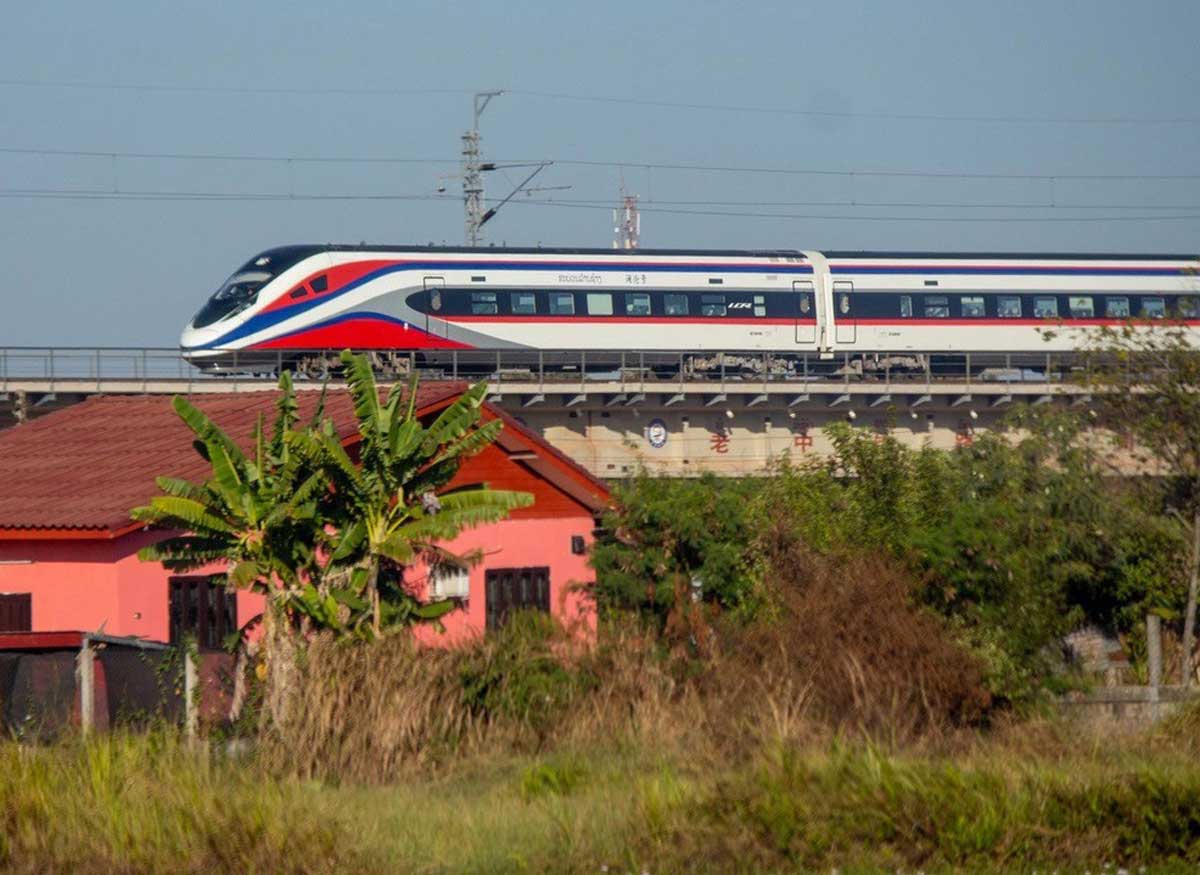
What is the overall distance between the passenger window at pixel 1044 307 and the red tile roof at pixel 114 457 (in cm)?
2235

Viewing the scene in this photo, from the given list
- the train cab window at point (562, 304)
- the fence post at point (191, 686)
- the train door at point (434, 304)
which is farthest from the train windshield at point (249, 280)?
the fence post at point (191, 686)

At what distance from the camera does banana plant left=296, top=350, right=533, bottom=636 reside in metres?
14.7

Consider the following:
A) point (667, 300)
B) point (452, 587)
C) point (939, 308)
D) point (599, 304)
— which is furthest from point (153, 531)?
point (939, 308)

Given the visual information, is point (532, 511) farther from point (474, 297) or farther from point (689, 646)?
point (474, 297)

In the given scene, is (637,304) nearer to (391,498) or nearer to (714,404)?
(714,404)

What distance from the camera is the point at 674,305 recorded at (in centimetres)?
4025

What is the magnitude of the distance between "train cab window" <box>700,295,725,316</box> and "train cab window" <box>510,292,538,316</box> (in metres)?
4.40

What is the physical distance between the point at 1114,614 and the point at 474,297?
67.9 ft

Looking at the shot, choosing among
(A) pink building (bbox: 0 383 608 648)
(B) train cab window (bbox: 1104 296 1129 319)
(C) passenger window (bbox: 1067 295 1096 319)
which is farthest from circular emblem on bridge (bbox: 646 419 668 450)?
(A) pink building (bbox: 0 383 608 648)

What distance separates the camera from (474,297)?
38094 mm

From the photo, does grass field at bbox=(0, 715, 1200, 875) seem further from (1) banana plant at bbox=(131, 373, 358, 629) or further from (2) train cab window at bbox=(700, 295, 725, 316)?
(2) train cab window at bbox=(700, 295, 725, 316)

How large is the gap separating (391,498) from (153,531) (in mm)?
4458

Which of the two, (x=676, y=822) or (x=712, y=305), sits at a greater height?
(x=712, y=305)

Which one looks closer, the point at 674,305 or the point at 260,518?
the point at 260,518
